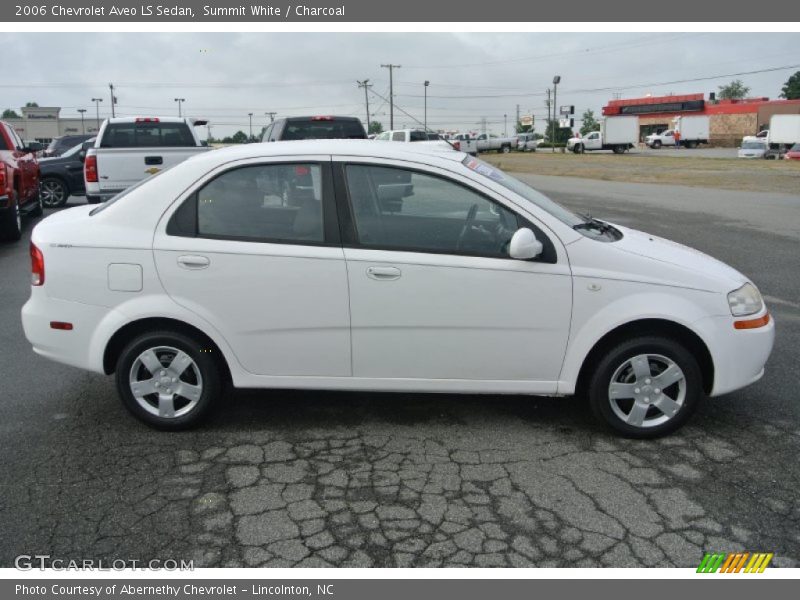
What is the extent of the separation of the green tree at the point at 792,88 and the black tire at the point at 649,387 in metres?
135

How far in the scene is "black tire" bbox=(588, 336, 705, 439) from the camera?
4.48m

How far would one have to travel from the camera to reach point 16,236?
1278cm

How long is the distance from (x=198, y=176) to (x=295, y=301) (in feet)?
3.11

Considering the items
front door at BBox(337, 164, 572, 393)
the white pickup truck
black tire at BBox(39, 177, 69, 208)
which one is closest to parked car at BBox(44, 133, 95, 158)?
black tire at BBox(39, 177, 69, 208)

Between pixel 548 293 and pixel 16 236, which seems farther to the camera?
pixel 16 236

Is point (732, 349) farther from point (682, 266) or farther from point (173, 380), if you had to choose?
point (173, 380)

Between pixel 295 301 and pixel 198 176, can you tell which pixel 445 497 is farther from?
pixel 198 176

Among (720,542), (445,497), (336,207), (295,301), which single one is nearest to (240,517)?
(445,497)

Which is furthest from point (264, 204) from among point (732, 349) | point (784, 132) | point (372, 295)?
point (784, 132)

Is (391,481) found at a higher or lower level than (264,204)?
lower

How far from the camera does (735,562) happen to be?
11.0 ft

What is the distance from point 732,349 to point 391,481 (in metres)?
2.07

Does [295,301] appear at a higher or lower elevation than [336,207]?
lower

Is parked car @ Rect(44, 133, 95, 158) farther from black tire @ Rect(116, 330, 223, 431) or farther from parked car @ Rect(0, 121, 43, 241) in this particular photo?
black tire @ Rect(116, 330, 223, 431)
